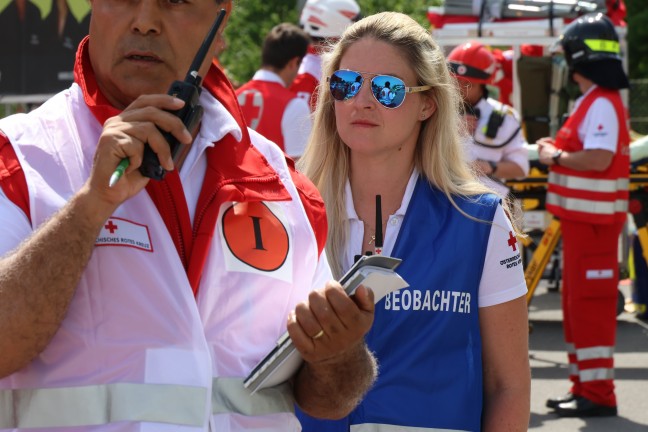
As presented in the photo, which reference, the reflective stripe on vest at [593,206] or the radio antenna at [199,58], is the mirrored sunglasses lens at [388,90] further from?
the reflective stripe on vest at [593,206]

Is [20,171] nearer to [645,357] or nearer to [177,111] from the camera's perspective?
[177,111]

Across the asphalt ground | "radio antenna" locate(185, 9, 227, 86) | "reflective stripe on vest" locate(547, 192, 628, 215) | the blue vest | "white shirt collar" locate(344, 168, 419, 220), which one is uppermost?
"radio antenna" locate(185, 9, 227, 86)

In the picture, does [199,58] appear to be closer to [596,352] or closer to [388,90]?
[388,90]

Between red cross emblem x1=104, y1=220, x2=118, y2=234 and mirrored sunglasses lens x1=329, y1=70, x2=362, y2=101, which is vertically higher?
mirrored sunglasses lens x1=329, y1=70, x2=362, y2=101

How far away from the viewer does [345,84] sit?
3627mm

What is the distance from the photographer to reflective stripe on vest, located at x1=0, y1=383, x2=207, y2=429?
2.06m

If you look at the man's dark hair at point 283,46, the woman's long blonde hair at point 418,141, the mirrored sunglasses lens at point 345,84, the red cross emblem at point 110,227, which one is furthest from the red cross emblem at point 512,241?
the man's dark hair at point 283,46

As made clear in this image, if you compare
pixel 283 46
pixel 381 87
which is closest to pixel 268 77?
pixel 283 46

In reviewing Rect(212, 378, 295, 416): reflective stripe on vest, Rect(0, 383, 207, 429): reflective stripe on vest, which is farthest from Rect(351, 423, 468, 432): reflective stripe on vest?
Rect(0, 383, 207, 429): reflective stripe on vest

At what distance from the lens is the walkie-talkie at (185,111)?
190cm

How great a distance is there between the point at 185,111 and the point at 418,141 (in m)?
1.85

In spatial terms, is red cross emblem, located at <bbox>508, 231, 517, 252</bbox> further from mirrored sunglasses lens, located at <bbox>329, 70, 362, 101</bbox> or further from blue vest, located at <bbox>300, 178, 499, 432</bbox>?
mirrored sunglasses lens, located at <bbox>329, 70, 362, 101</bbox>

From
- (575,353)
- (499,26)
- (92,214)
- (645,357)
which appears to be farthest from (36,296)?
(499,26)

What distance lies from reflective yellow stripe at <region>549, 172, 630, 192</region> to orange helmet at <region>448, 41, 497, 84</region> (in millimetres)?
854
